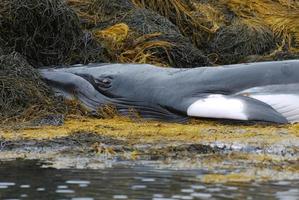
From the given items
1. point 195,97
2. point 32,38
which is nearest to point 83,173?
point 195,97

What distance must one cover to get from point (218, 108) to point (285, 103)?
0.88 m

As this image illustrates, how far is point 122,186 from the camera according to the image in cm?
756

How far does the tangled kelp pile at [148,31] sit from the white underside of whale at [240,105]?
2.35 meters

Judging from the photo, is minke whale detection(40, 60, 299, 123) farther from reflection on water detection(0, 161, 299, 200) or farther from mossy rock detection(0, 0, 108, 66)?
reflection on water detection(0, 161, 299, 200)

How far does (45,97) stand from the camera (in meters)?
12.6

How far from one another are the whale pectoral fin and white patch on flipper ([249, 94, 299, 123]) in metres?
0.12

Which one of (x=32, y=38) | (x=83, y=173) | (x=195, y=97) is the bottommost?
(x=83, y=173)

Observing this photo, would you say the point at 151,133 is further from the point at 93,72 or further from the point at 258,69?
the point at 93,72

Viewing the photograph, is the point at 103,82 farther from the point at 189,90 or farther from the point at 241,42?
the point at 241,42

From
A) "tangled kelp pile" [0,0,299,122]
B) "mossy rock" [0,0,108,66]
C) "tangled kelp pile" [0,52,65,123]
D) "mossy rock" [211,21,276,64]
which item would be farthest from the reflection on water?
"mossy rock" [211,21,276,64]

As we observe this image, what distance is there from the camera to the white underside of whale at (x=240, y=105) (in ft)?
38.2

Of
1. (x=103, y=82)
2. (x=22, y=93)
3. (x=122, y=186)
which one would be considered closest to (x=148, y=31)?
(x=103, y=82)

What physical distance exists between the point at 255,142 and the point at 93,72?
4.56 m

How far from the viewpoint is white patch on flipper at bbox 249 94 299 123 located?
11773 mm
